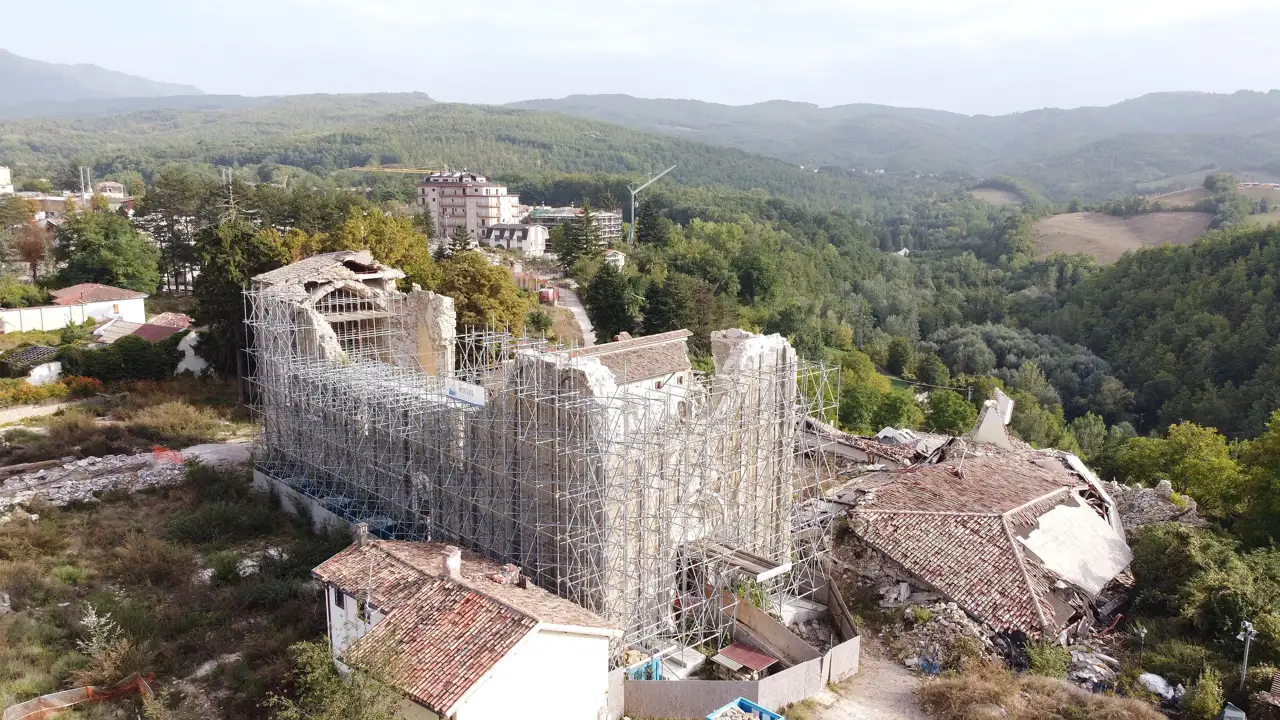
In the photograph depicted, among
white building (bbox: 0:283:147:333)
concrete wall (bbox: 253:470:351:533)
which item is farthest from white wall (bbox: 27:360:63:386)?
concrete wall (bbox: 253:470:351:533)

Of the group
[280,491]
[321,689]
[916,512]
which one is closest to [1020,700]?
[916,512]

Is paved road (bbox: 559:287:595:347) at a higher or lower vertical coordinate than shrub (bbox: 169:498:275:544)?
higher

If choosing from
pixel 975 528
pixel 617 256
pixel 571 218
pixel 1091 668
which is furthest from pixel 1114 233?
pixel 1091 668

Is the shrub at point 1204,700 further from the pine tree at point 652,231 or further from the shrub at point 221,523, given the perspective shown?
the pine tree at point 652,231

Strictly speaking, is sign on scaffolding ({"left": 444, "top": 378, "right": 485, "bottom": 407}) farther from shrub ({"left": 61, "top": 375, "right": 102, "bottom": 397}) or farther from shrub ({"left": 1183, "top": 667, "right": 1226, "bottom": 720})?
shrub ({"left": 61, "top": 375, "right": 102, "bottom": 397})

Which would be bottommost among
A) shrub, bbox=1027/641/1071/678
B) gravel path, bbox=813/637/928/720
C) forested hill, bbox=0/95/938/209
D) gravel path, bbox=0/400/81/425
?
gravel path, bbox=813/637/928/720

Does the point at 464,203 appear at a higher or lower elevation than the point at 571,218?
higher

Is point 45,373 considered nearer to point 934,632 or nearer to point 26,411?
point 26,411
